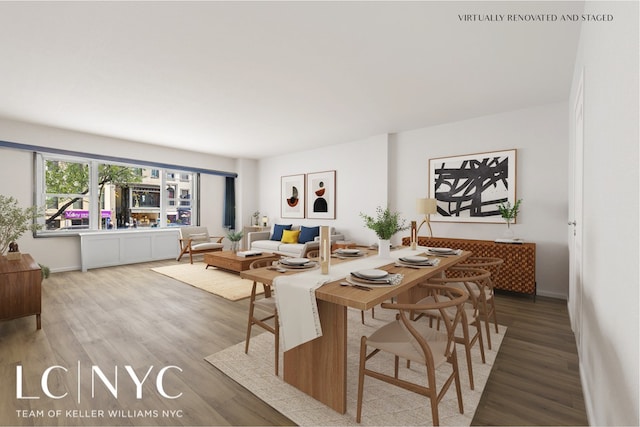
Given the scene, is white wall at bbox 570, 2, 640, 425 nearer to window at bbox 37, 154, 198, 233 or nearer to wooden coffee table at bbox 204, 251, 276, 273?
wooden coffee table at bbox 204, 251, 276, 273

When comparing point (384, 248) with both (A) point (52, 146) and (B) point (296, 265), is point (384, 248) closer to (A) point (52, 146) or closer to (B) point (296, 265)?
(B) point (296, 265)

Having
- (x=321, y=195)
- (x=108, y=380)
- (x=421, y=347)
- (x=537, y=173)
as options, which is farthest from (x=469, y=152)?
(x=108, y=380)

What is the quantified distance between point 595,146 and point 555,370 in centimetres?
160

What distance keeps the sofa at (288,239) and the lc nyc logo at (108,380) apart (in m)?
3.45

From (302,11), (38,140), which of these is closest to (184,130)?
(38,140)

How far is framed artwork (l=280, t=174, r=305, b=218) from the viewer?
7246 mm

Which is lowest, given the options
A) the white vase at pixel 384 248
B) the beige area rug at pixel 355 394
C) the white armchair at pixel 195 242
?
the beige area rug at pixel 355 394

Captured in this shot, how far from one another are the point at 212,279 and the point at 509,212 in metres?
4.60

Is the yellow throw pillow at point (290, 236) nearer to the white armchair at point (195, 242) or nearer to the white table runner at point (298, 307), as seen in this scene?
the white armchair at point (195, 242)

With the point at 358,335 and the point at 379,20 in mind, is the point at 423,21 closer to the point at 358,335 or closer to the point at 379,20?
the point at 379,20

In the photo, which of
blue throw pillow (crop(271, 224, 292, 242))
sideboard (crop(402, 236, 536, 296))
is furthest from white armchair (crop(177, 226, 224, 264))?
sideboard (crop(402, 236, 536, 296))

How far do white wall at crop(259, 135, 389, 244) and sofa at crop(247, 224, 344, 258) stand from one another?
1.25ft

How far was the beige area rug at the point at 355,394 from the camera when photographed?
5.51 ft

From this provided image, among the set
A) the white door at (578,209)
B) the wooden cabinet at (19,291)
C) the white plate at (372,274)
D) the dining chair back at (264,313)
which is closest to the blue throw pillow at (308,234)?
the dining chair back at (264,313)
